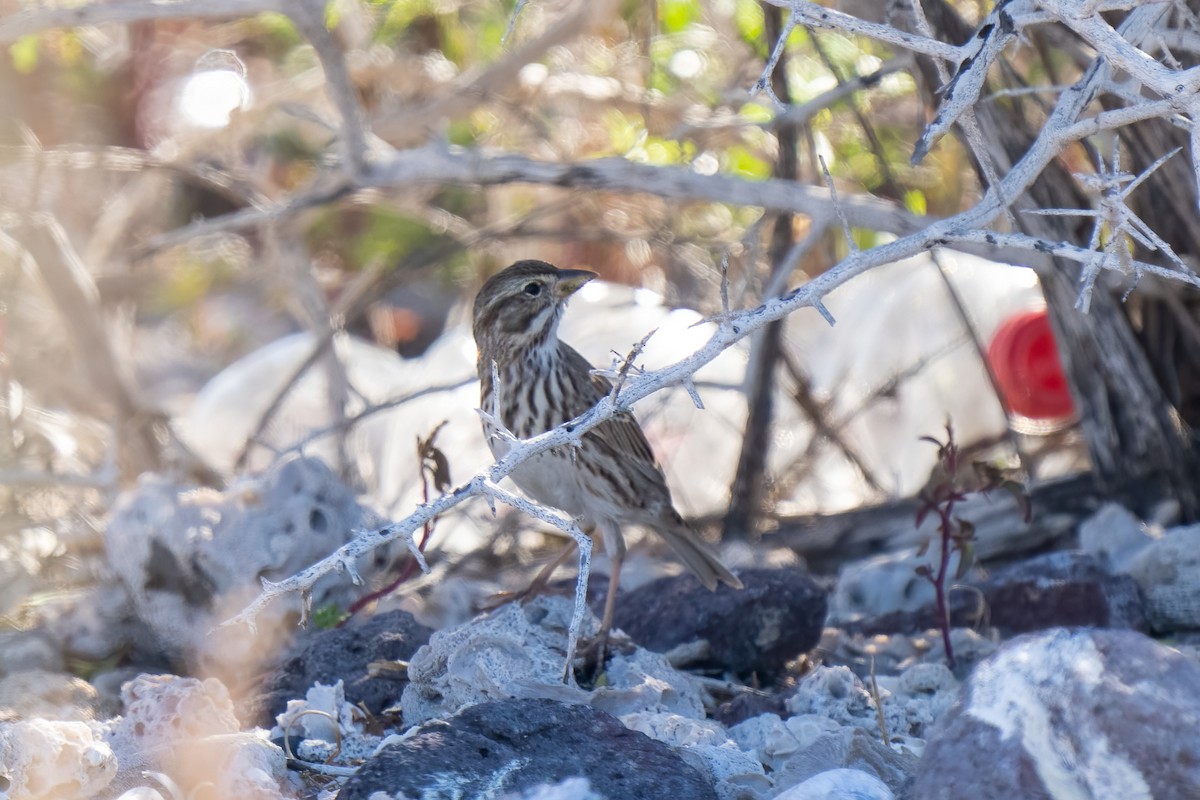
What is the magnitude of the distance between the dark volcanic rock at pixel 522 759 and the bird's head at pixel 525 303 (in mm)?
2013

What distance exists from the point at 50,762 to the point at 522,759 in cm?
92

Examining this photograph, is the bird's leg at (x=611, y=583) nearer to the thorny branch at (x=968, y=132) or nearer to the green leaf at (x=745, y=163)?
the thorny branch at (x=968, y=132)

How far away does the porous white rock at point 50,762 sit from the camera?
291 centimetres

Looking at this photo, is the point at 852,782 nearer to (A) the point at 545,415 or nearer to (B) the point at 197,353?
(A) the point at 545,415

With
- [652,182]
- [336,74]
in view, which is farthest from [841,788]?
[336,74]

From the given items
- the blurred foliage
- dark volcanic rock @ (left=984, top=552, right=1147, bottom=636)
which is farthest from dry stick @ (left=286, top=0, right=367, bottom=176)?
dark volcanic rock @ (left=984, top=552, right=1147, bottom=636)

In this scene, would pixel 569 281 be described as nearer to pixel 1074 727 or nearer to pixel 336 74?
pixel 336 74

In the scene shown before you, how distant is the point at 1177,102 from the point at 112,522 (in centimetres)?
356

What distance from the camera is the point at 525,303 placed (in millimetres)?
4930

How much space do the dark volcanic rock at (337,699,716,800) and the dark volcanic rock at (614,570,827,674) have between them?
1.46 meters

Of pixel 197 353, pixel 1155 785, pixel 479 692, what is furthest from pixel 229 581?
pixel 197 353

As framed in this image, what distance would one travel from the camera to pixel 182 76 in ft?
33.2

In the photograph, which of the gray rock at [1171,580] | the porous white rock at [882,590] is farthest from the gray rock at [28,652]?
the gray rock at [1171,580]

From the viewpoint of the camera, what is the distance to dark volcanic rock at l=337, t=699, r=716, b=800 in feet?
9.07
